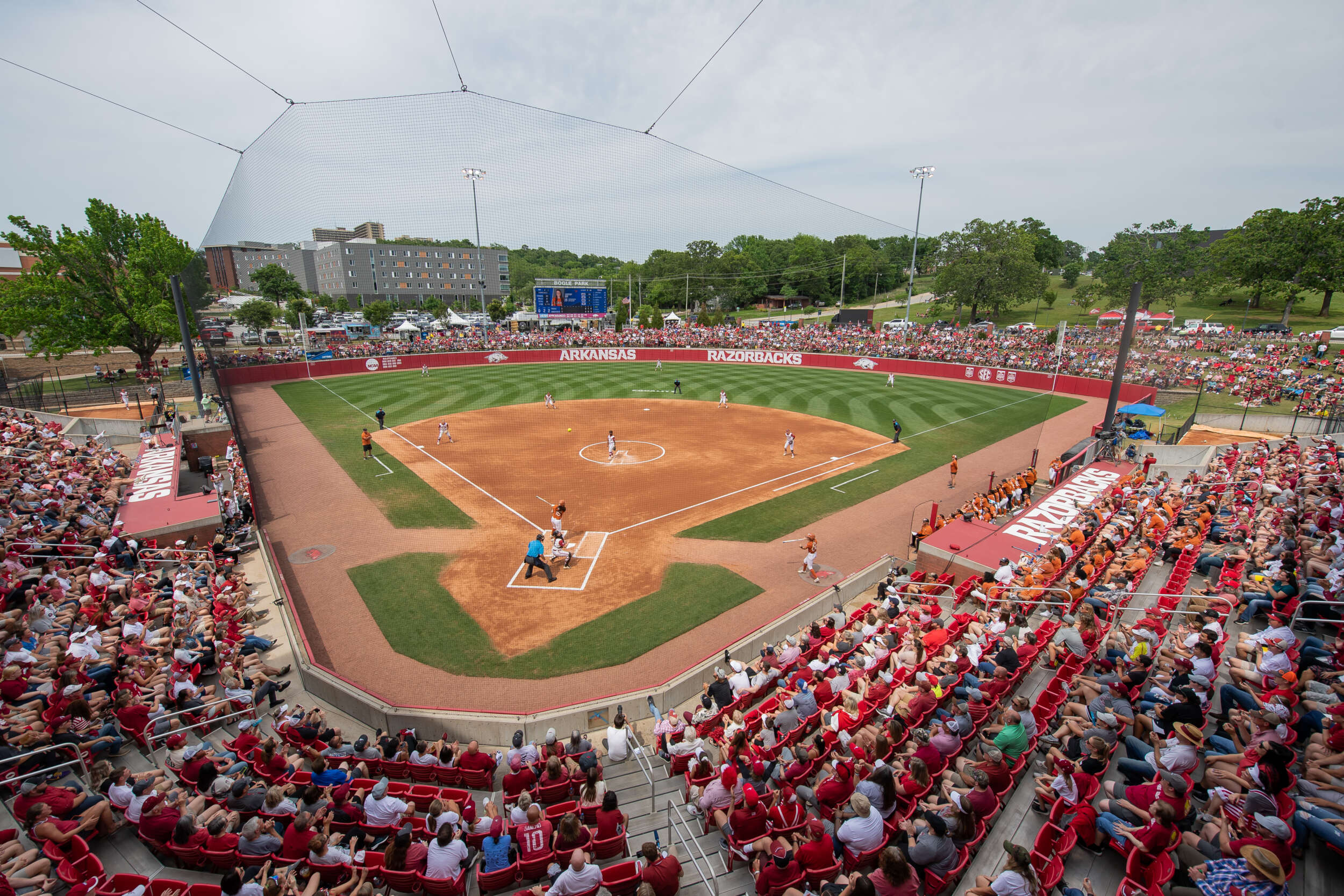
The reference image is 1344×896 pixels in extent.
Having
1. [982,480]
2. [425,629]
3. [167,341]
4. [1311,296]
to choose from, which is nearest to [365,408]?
[167,341]

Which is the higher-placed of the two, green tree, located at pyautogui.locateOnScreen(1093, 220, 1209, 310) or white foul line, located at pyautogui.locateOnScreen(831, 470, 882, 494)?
green tree, located at pyautogui.locateOnScreen(1093, 220, 1209, 310)

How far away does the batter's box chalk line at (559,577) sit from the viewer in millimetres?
15172

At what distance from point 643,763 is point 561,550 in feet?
30.9

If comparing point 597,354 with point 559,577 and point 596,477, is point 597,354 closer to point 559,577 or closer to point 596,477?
point 596,477

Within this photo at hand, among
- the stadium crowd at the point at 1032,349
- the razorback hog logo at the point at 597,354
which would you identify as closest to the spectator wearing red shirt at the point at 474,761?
the stadium crowd at the point at 1032,349

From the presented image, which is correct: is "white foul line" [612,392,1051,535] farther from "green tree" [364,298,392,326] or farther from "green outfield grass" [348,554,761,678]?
"green tree" [364,298,392,326]

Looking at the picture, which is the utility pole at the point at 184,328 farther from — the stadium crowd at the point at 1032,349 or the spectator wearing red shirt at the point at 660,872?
A: the spectator wearing red shirt at the point at 660,872

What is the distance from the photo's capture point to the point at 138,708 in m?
8.30

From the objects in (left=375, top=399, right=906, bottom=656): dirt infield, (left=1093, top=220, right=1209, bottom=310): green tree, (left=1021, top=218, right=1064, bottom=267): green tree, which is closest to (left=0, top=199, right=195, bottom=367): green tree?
(left=375, top=399, right=906, bottom=656): dirt infield

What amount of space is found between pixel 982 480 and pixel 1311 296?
2960 inches

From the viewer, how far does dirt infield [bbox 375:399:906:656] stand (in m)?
15.1

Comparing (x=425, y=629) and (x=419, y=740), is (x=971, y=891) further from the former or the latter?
(x=425, y=629)

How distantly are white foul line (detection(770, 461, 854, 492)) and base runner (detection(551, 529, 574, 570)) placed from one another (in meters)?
9.02

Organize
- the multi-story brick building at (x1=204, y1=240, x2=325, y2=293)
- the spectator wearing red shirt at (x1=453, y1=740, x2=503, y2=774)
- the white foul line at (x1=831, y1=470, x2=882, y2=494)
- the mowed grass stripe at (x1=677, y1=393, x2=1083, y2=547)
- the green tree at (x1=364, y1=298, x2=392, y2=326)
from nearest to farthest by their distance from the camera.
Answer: the spectator wearing red shirt at (x1=453, y1=740, x2=503, y2=774) < the mowed grass stripe at (x1=677, y1=393, x2=1083, y2=547) < the white foul line at (x1=831, y1=470, x2=882, y2=494) < the multi-story brick building at (x1=204, y1=240, x2=325, y2=293) < the green tree at (x1=364, y1=298, x2=392, y2=326)
